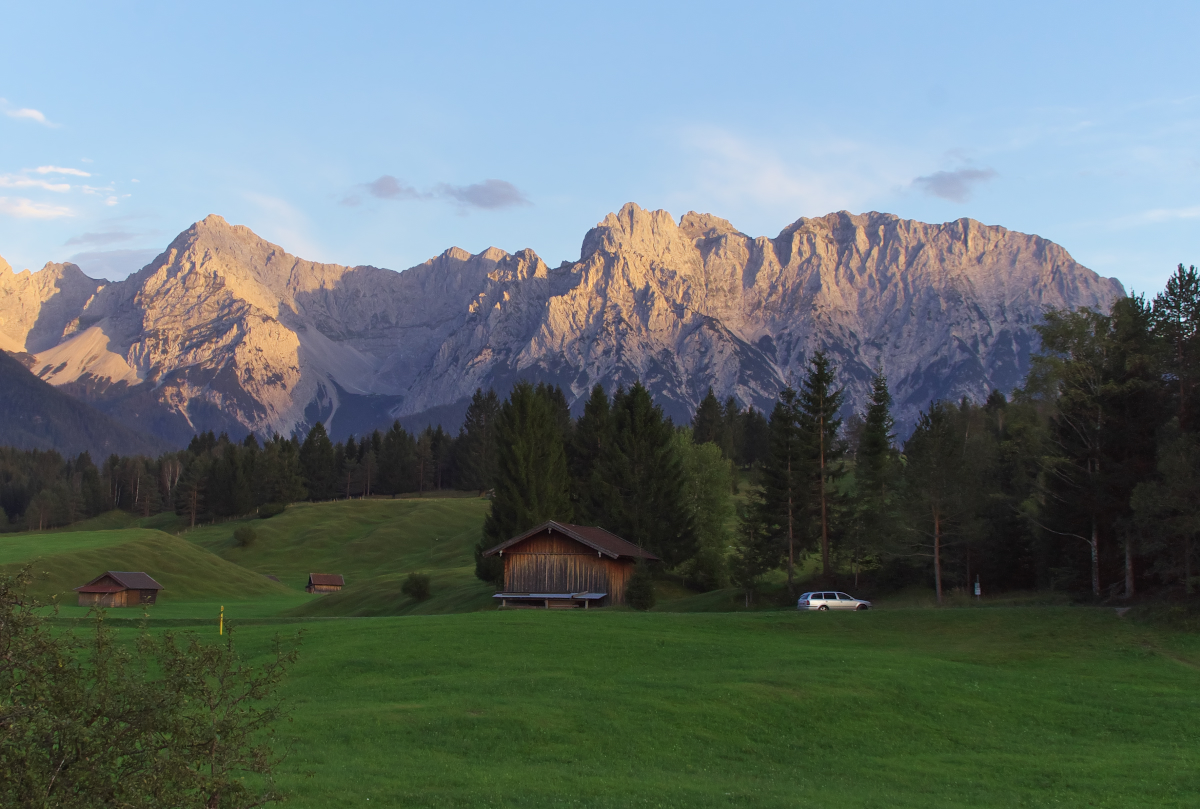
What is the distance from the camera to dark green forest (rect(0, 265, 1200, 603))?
4747 centimetres

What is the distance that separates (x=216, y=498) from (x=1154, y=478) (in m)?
144

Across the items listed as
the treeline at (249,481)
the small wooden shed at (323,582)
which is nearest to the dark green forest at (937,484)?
the small wooden shed at (323,582)

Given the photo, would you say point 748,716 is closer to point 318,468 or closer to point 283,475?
point 283,475

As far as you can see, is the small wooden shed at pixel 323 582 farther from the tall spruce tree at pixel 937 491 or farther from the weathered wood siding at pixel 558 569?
the tall spruce tree at pixel 937 491

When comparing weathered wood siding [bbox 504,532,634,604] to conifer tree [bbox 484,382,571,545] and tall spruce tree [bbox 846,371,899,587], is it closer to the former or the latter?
conifer tree [bbox 484,382,571,545]

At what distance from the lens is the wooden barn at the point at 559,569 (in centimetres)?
6544

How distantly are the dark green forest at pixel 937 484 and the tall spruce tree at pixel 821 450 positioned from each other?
0.44 ft

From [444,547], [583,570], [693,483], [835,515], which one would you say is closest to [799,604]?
[835,515]

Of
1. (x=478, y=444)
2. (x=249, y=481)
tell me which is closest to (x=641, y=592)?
(x=478, y=444)

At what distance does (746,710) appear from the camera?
88.5 ft

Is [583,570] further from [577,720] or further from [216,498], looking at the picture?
[216,498]

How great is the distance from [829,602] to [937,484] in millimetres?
9257

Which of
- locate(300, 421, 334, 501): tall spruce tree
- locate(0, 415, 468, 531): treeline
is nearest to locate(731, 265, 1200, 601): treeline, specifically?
locate(0, 415, 468, 531): treeline

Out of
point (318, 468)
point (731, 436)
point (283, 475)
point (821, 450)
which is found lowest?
point (821, 450)
